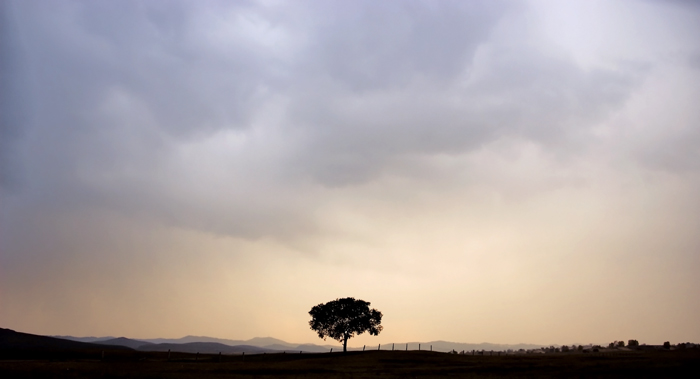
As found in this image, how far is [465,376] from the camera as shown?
55594mm

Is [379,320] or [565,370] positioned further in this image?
[379,320]

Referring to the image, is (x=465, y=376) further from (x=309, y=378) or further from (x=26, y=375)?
(x=26, y=375)

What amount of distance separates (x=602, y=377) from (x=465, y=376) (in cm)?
1387

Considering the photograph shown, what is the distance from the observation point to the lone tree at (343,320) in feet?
423

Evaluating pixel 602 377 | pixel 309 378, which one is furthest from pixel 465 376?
pixel 309 378

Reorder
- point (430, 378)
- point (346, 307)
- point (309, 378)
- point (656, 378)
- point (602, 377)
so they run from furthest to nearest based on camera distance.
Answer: point (346, 307), point (309, 378), point (430, 378), point (602, 377), point (656, 378)

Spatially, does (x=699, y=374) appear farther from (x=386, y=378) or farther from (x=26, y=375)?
(x=26, y=375)

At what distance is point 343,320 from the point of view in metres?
129

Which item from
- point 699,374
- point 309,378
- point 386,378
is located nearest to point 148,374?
point 309,378

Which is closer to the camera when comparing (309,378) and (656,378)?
(656,378)

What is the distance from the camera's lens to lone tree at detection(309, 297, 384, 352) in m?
129

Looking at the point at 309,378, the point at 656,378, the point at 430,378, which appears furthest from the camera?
the point at 309,378

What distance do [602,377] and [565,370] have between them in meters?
8.37

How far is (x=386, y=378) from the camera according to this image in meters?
55.7
